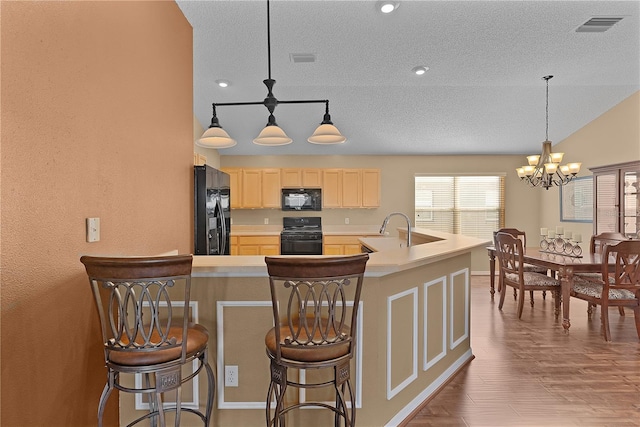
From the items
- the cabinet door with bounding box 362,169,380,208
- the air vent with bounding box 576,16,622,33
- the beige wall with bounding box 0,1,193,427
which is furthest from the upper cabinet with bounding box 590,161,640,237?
the beige wall with bounding box 0,1,193,427

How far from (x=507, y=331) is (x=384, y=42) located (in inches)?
128

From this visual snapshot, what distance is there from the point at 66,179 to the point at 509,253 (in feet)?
14.5

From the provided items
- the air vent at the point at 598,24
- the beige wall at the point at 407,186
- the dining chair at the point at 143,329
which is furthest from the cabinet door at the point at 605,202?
the dining chair at the point at 143,329

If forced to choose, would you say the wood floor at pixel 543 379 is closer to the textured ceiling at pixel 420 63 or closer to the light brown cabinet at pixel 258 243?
the textured ceiling at pixel 420 63

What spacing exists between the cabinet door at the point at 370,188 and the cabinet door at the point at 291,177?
1206mm

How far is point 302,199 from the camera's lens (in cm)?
659

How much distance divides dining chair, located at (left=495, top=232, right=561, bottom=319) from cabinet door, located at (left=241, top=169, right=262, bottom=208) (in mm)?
4050

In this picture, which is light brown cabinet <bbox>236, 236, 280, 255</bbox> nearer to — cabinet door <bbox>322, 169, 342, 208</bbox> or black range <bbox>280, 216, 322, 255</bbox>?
black range <bbox>280, 216, 322, 255</bbox>

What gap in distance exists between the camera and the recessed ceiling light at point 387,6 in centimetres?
291

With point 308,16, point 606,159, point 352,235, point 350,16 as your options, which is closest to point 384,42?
point 350,16

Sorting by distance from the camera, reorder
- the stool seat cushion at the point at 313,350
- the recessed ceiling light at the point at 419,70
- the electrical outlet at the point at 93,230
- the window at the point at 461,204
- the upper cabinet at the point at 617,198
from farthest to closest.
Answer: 1. the window at the point at 461,204
2. the upper cabinet at the point at 617,198
3. the recessed ceiling light at the point at 419,70
4. the electrical outlet at the point at 93,230
5. the stool seat cushion at the point at 313,350

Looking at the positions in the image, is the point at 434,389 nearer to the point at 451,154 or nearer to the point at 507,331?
the point at 507,331

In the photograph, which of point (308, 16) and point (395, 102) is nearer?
point (308, 16)

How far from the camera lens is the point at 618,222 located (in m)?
4.91
